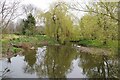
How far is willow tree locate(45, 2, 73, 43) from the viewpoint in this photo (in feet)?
94.4

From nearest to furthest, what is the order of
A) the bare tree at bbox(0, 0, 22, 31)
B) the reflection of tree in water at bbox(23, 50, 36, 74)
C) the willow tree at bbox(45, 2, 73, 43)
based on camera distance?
the bare tree at bbox(0, 0, 22, 31)
the reflection of tree in water at bbox(23, 50, 36, 74)
the willow tree at bbox(45, 2, 73, 43)

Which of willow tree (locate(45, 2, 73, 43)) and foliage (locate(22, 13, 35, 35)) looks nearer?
willow tree (locate(45, 2, 73, 43))

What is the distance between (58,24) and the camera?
29391 mm

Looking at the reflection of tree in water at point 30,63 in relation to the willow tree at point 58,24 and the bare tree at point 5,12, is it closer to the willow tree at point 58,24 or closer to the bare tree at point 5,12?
the bare tree at point 5,12

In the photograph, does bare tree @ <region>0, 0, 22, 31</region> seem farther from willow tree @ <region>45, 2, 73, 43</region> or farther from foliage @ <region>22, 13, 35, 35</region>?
foliage @ <region>22, 13, 35, 35</region>

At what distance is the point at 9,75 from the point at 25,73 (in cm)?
94

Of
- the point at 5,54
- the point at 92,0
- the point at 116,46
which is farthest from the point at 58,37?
the point at 92,0

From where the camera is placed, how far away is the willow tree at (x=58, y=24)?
94.4 ft

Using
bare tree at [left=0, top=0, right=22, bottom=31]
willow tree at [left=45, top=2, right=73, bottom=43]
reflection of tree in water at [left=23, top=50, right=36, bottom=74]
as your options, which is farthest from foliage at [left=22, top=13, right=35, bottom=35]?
bare tree at [left=0, top=0, right=22, bottom=31]

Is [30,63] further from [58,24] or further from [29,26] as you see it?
[29,26]

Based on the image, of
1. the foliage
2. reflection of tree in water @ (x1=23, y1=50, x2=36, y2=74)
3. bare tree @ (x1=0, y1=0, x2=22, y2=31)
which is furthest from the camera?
the foliage

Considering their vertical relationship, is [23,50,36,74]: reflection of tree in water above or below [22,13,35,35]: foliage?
below

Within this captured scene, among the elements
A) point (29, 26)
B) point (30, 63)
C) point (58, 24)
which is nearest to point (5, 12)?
point (30, 63)

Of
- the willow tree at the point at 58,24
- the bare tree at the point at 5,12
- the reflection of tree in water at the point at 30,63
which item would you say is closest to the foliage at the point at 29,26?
the willow tree at the point at 58,24
